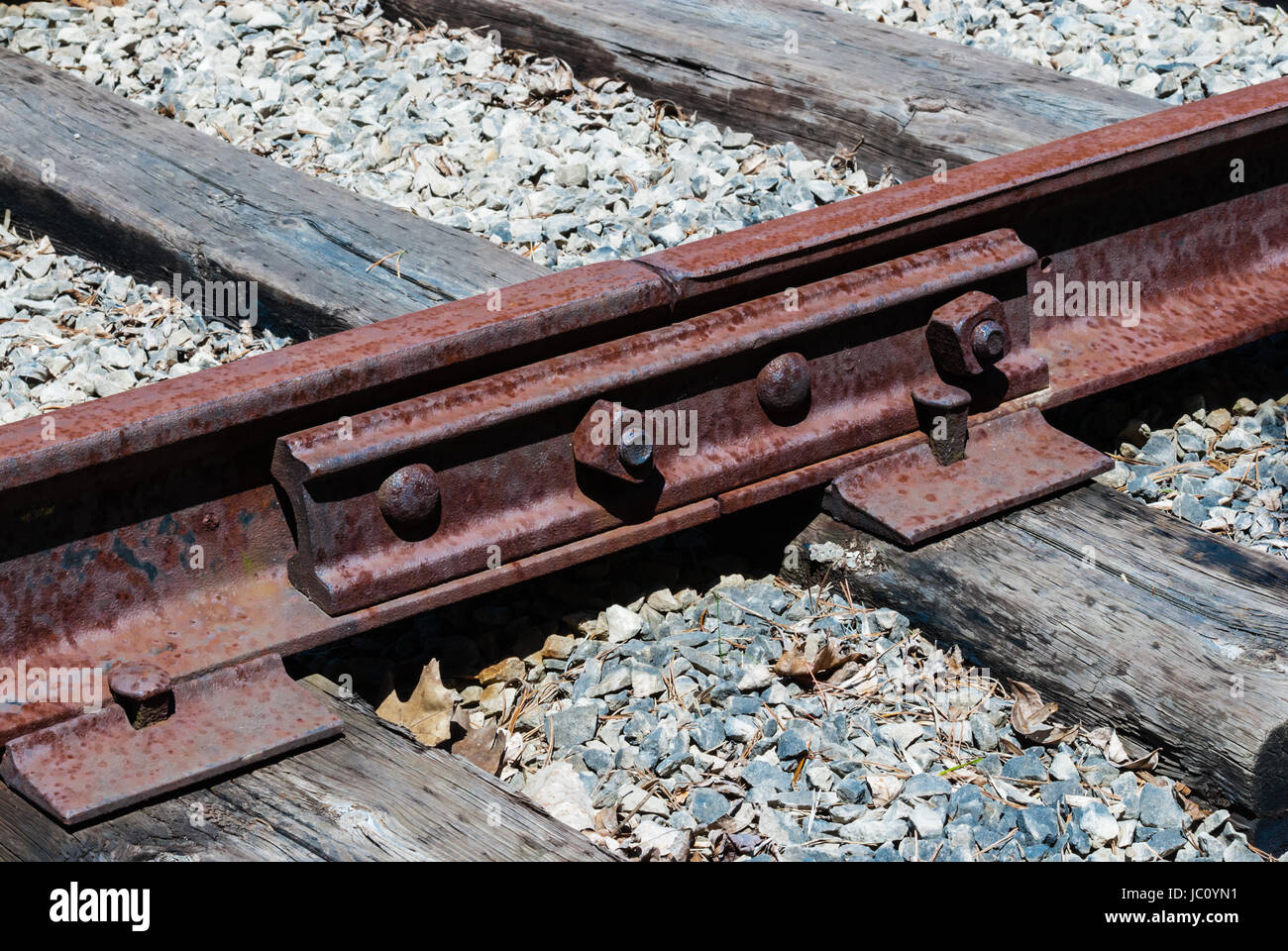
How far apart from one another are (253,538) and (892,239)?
1321 mm

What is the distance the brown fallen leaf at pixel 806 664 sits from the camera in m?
2.66

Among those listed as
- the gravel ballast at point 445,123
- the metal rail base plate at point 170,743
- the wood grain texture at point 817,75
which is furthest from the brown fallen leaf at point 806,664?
the wood grain texture at point 817,75

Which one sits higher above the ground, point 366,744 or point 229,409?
point 229,409

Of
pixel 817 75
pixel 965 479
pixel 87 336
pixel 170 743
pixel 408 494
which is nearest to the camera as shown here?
pixel 170 743

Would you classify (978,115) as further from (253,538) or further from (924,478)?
(253,538)

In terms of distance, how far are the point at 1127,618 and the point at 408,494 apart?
1245mm

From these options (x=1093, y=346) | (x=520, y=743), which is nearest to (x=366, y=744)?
(x=520, y=743)

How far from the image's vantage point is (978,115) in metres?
4.08

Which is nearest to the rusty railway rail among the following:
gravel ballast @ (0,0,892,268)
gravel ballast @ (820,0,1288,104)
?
gravel ballast @ (0,0,892,268)

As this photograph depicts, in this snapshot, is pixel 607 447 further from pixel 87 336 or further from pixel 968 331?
pixel 87 336

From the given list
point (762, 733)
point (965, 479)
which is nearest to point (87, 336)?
point (762, 733)

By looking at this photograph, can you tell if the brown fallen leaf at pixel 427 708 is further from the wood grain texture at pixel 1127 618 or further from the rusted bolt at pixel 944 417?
the rusted bolt at pixel 944 417

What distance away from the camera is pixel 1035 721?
2537 millimetres

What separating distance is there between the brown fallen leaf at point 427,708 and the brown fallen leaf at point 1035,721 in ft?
3.27
